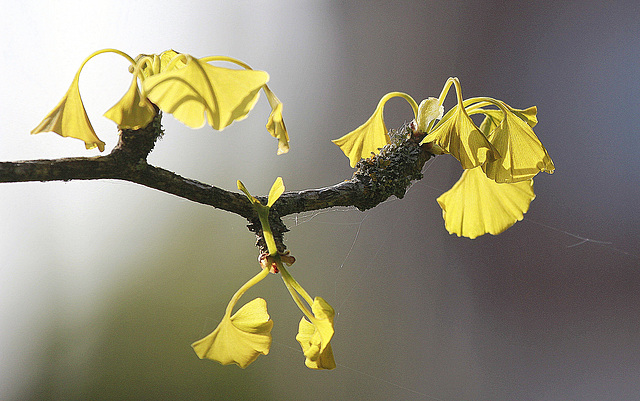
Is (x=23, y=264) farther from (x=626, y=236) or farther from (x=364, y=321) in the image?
(x=626, y=236)

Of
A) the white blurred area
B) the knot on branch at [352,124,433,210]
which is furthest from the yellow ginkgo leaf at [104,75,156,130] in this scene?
the white blurred area

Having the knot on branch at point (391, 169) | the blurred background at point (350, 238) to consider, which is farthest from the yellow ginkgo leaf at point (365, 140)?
the blurred background at point (350, 238)

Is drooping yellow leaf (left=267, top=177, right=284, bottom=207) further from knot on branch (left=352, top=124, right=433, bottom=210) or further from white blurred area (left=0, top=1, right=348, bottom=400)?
white blurred area (left=0, top=1, right=348, bottom=400)

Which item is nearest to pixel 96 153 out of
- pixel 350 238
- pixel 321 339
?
pixel 350 238

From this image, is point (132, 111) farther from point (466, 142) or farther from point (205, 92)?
point (466, 142)

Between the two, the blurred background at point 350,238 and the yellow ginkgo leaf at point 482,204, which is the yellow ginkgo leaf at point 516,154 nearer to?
the yellow ginkgo leaf at point 482,204

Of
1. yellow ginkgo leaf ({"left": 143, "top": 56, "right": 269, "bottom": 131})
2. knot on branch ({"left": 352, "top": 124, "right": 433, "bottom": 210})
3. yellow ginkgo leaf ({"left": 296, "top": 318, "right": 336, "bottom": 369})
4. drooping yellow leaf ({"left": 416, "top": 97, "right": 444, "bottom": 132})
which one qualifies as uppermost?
drooping yellow leaf ({"left": 416, "top": 97, "right": 444, "bottom": 132})

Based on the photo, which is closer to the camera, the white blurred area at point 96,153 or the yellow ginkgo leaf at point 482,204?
the yellow ginkgo leaf at point 482,204
